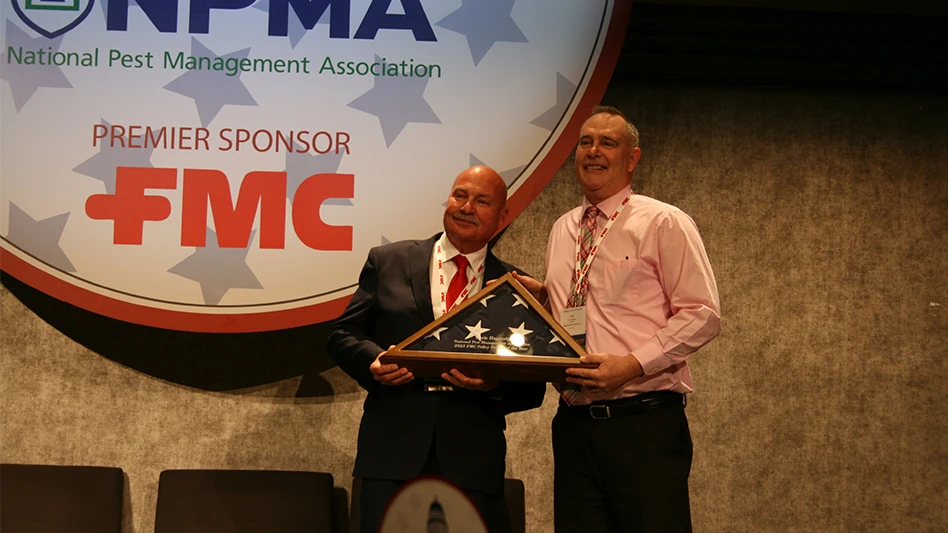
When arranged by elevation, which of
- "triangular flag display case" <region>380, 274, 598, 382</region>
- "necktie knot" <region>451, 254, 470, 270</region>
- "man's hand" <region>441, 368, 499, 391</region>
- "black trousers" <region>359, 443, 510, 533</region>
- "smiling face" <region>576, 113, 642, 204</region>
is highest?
"smiling face" <region>576, 113, 642, 204</region>

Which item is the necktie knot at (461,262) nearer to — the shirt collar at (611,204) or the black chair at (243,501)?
the shirt collar at (611,204)

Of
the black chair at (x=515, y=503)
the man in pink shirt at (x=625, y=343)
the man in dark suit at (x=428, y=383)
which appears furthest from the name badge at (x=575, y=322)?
the black chair at (x=515, y=503)

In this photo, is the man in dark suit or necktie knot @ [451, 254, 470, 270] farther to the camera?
necktie knot @ [451, 254, 470, 270]

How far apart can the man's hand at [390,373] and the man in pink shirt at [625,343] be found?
1.44 ft

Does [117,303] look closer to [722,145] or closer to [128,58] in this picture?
[128,58]

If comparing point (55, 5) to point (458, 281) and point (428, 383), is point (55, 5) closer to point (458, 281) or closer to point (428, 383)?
point (458, 281)

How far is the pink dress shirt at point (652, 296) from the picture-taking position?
2.33 metres

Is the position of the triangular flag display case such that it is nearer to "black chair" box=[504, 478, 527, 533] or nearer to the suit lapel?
the suit lapel

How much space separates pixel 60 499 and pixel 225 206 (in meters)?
1.20

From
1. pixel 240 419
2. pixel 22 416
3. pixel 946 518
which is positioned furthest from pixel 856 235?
pixel 22 416

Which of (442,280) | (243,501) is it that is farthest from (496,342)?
(243,501)

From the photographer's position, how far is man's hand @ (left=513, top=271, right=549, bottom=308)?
A: 2.54 metres

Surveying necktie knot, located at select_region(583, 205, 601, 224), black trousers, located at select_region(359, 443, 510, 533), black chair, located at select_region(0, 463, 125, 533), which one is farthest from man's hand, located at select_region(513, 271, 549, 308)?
black chair, located at select_region(0, 463, 125, 533)

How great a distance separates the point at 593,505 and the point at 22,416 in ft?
7.40
